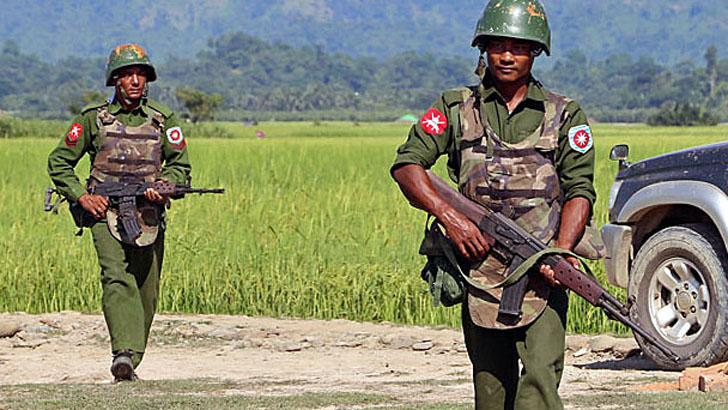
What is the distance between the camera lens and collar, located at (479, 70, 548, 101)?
196 inches

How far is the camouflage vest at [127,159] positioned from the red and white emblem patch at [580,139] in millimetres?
3243

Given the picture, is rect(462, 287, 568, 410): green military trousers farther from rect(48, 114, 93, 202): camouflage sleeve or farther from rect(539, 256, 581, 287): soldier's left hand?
rect(48, 114, 93, 202): camouflage sleeve

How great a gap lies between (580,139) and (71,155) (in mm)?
3596

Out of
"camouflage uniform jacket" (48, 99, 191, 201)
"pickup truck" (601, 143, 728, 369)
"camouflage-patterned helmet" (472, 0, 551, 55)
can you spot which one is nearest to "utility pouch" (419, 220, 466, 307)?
"camouflage-patterned helmet" (472, 0, 551, 55)

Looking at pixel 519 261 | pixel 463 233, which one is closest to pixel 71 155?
pixel 463 233

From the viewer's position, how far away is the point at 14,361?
30.8 feet

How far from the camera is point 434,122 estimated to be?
196 inches

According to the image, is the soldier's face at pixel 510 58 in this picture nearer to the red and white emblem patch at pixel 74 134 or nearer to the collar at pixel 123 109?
the collar at pixel 123 109

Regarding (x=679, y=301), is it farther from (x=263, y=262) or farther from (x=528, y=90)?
(x=263, y=262)

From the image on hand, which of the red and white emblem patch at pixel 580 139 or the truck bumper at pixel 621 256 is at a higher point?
the red and white emblem patch at pixel 580 139

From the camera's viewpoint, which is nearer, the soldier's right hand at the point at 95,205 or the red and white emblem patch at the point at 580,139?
the red and white emblem patch at the point at 580,139

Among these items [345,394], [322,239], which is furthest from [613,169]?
[345,394]

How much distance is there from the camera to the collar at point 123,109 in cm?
768

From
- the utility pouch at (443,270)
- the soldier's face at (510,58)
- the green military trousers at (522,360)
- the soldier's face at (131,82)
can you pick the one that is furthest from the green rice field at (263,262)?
the soldier's face at (510,58)
